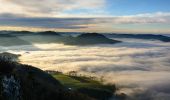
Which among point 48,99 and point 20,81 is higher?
point 20,81

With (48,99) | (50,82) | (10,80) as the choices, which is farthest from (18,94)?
(50,82)

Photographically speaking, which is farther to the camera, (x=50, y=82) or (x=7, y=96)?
(x=50, y=82)

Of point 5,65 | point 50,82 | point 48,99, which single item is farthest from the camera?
point 50,82

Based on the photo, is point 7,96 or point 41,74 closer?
point 7,96

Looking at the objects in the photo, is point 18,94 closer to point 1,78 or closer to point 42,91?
point 1,78

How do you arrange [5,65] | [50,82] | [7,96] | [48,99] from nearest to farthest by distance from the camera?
1. [7,96]
2. [5,65]
3. [48,99]
4. [50,82]

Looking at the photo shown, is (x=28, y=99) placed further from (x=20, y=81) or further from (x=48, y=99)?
(x=48, y=99)

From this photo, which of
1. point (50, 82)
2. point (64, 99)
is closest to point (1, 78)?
point (64, 99)

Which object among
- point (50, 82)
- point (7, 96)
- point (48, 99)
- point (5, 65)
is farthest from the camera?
point (50, 82)
